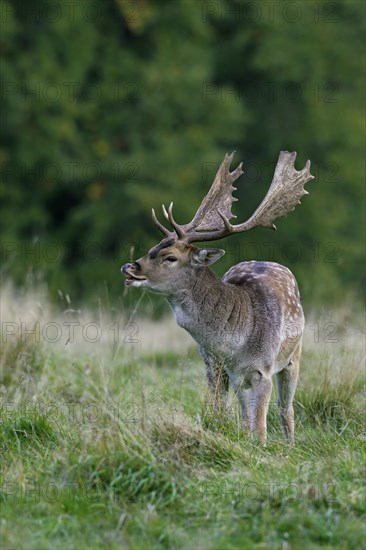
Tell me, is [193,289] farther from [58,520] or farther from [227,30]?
[227,30]

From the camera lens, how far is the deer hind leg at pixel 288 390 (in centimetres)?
784

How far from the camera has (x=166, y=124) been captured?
24.5 metres

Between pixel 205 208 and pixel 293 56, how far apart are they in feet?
58.5

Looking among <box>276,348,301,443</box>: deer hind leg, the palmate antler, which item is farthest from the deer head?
<box>276,348,301,443</box>: deer hind leg

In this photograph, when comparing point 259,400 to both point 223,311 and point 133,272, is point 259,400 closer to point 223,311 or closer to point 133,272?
point 223,311

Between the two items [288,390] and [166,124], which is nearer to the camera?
[288,390]

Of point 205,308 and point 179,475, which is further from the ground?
point 205,308

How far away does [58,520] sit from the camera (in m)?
5.73

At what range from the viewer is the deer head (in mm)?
7391

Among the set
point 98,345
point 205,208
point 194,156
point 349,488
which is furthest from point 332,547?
point 194,156

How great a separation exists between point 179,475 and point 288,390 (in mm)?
2128

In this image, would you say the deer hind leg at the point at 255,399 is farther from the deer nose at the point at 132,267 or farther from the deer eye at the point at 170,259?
the deer nose at the point at 132,267

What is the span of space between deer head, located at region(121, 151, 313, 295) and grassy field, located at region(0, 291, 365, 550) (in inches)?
31.7

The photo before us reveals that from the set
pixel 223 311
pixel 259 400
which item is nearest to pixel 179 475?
pixel 259 400
